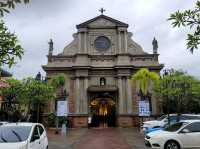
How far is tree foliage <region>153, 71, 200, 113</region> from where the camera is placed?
131ft

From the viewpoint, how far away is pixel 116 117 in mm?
44969

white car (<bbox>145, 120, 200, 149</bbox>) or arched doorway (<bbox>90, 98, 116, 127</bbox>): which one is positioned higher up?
arched doorway (<bbox>90, 98, 116, 127</bbox>)

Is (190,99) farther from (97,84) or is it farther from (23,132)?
(23,132)

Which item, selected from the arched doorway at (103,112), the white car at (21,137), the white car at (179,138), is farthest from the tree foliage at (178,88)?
the white car at (21,137)

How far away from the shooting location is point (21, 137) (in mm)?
12227

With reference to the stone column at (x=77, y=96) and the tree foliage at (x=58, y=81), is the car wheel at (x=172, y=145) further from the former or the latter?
the stone column at (x=77, y=96)

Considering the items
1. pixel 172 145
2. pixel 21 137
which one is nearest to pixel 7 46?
pixel 21 137

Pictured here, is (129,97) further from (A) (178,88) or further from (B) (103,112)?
(A) (178,88)

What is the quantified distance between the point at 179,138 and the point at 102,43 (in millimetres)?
31976

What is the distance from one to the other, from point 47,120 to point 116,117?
28.8 feet

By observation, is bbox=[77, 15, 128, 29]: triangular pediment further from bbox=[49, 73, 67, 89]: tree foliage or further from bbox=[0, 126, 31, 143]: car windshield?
bbox=[0, 126, 31, 143]: car windshield

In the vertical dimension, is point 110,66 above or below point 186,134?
above

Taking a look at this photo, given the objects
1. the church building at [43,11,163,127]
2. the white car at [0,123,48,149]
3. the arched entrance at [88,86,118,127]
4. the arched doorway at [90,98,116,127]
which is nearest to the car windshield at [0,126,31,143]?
the white car at [0,123,48,149]

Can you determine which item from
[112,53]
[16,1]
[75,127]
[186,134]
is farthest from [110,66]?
[16,1]
